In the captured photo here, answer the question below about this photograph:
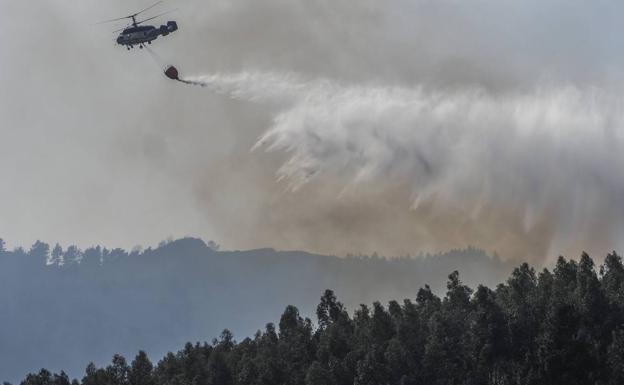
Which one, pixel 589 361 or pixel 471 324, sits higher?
pixel 471 324

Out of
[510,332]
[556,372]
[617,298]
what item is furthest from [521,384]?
[617,298]

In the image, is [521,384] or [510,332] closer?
[521,384]

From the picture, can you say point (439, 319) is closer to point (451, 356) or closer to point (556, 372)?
point (451, 356)

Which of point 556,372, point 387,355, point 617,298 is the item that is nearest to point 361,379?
point 387,355

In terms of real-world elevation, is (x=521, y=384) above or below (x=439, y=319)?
below

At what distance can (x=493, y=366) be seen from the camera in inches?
7239

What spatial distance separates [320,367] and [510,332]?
32.2 m

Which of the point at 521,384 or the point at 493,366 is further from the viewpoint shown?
the point at 493,366

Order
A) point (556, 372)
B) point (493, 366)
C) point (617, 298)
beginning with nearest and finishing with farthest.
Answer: point (556, 372)
point (493, 366)
point (617, 298)

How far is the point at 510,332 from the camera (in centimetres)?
18875

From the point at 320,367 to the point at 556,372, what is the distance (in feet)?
134

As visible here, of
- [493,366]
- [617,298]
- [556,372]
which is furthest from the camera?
[617,298]

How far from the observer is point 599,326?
184 meters

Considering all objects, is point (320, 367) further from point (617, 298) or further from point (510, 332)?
point (617, 298)
